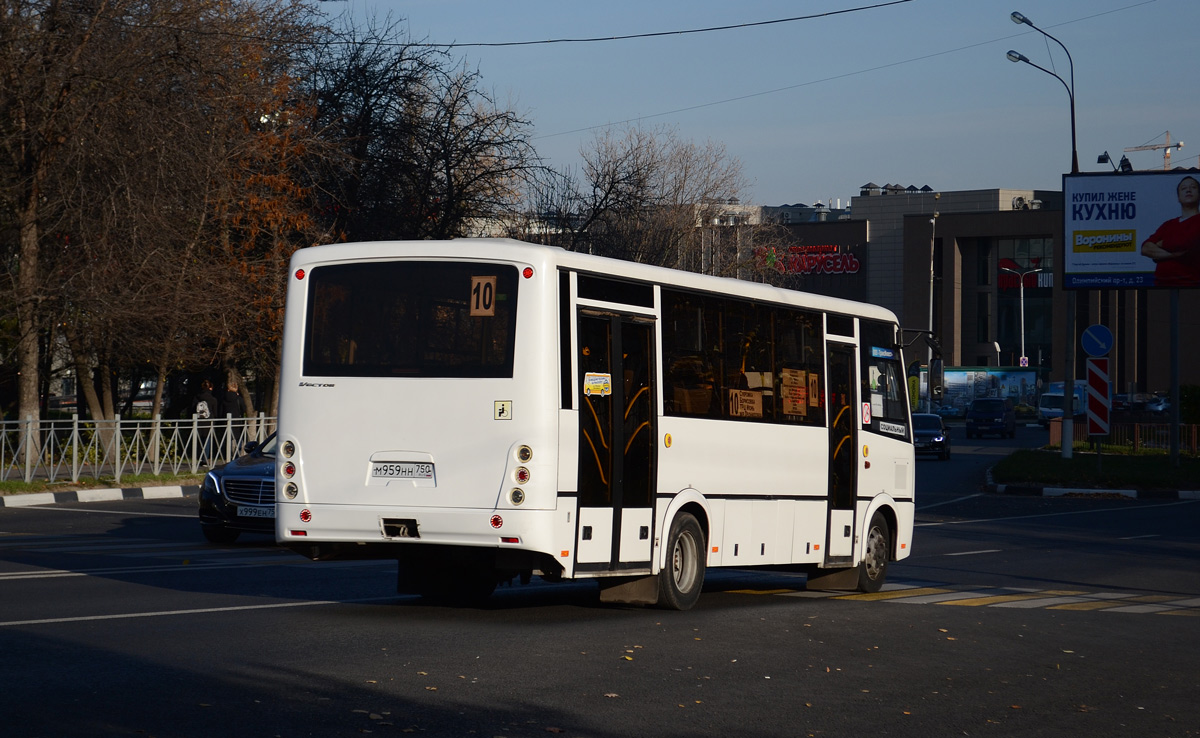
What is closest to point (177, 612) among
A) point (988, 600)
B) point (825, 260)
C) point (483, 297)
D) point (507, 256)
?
→ point (483, 297)

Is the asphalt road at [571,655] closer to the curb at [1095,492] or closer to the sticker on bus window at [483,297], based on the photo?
the sticker on bus window at [483,297]

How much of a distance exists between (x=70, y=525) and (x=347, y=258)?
1069 cm

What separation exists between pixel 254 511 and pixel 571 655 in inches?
348

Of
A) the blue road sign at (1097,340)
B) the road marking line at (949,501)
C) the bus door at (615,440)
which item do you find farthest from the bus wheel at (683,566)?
the blue road sign at (1097,340)

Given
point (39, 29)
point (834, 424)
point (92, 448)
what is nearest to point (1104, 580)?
point (834, 424)

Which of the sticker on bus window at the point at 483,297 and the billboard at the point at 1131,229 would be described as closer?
the sticker on bus window at the point at 483,297

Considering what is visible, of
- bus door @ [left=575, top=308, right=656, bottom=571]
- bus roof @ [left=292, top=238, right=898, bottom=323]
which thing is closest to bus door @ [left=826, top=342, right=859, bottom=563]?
bus roof @ [left=292, top=238, right=898, bottom=323]

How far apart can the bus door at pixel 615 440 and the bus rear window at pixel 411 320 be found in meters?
0.67

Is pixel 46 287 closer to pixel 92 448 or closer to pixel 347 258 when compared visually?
pixel 92 448

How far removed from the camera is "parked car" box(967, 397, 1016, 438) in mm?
64000

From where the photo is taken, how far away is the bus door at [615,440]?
32.9 feet

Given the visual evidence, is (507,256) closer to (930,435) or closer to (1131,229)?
(1131,229)

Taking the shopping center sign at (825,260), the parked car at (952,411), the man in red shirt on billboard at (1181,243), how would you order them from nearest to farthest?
the man in red shirt on billboard at (1181,243) → the parked car at (952,411) → the shopping center sign at (825,260)

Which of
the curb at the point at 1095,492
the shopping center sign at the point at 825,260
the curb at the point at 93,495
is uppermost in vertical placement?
the shopping center sign at the point at 825,260
